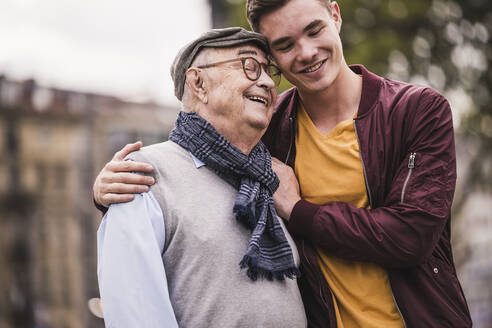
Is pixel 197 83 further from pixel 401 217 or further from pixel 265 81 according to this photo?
pixel 401 217

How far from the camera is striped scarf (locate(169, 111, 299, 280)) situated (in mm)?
2324

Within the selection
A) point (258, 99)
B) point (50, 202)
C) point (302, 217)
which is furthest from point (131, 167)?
point (50, 202)

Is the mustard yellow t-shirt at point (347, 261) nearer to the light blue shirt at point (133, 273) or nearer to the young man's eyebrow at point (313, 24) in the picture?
the young man's eyebrow at point (313, 24)

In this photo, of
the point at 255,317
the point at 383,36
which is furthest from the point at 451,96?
the point at 255,317

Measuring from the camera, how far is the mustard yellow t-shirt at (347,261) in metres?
2.57

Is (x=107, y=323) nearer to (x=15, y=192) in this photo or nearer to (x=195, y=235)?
(x=195, y=235)

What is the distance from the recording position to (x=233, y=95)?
243 cm

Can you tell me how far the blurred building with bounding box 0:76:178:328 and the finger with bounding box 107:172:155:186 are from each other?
83.9 ft

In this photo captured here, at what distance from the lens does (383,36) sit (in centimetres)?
858

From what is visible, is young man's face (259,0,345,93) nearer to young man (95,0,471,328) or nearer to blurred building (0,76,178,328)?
young man (95,0,471,328)

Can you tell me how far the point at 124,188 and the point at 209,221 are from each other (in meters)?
0.39

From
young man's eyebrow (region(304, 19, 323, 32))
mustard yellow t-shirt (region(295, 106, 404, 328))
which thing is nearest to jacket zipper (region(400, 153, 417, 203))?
mustard yellow t-shirt (region(295, 106, 404, 328))

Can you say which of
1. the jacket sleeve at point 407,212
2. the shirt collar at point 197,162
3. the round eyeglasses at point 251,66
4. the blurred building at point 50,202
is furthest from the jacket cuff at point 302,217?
the blurred building at point 50,202

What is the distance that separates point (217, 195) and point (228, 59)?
2.10 feet
